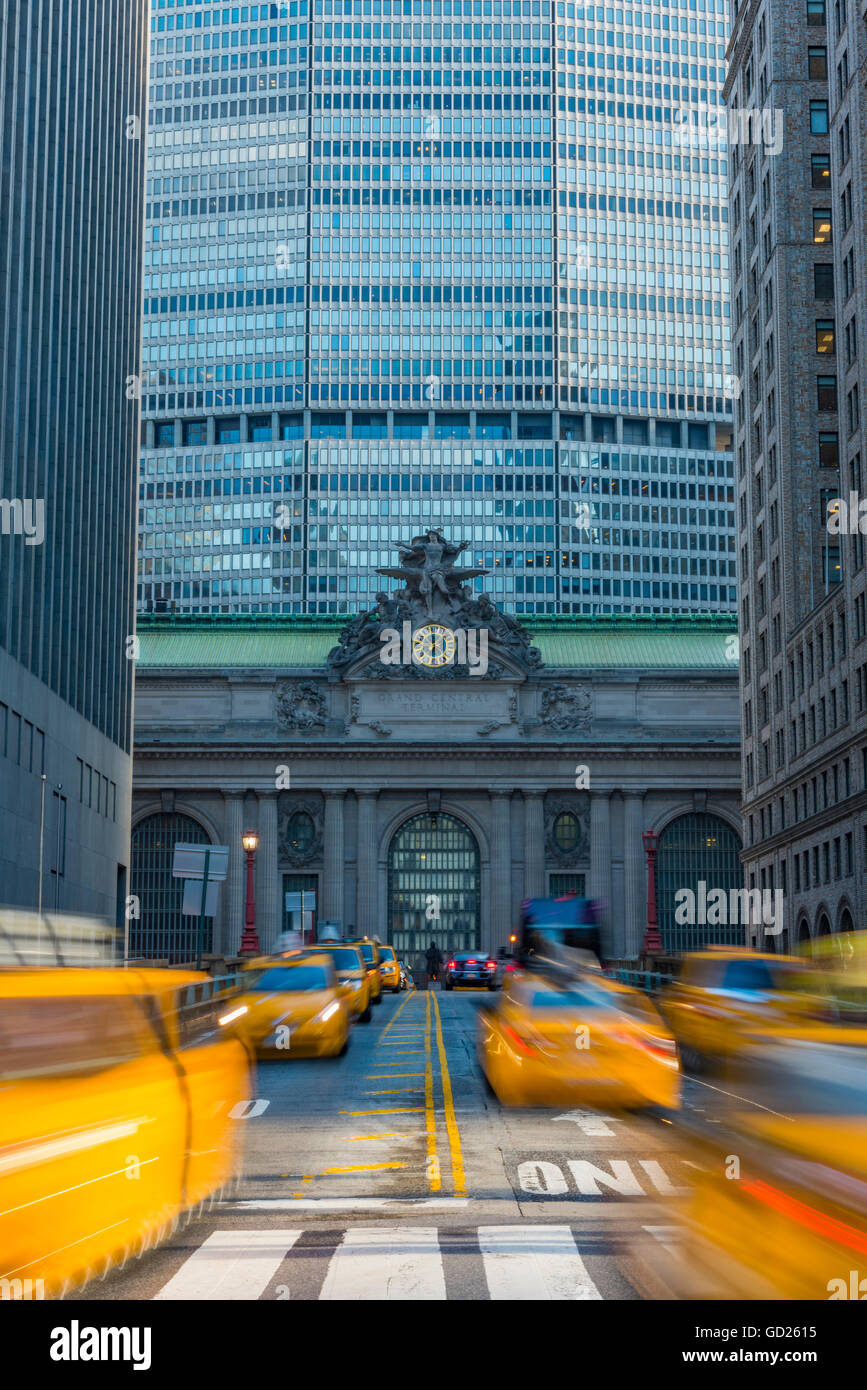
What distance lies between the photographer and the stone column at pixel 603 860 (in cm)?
8894

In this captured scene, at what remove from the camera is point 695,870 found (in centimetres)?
8975

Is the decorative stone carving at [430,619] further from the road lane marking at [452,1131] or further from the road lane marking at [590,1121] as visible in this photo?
the road lane marking at [590,1121]

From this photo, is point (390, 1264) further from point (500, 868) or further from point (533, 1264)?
point (500, 868)

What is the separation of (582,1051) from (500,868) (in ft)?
229

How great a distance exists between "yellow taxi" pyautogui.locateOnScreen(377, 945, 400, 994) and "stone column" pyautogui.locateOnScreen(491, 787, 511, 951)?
987 inches

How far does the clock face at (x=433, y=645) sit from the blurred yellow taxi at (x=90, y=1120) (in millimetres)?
78400

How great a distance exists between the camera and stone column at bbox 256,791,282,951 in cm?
8912

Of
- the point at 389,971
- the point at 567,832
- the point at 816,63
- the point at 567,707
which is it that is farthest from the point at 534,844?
the point at 816,63

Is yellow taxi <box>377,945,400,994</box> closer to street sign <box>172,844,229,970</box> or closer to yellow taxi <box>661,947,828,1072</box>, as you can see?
street sign <box>172,844,229,970</box>

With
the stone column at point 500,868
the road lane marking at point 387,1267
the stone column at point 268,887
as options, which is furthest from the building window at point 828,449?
the road lane marking at point 387,1267

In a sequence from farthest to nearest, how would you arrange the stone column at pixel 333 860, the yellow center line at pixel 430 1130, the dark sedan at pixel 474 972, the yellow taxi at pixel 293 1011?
the stone column at pixel 333 860 → the dark sedan at pixel 474 972 → the yellow taxi at pixel 293 1011 → the yellow center line at pixel 430 1130

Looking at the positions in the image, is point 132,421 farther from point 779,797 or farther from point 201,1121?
point 201,1121

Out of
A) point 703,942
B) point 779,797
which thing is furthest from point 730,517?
point 779,797
